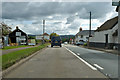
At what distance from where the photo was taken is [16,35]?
73.3 metres

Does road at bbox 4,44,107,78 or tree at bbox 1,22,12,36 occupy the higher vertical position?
tree at bbox 1,22,12,36

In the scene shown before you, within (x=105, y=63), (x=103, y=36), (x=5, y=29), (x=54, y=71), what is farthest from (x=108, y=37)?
(x=54, y=71)

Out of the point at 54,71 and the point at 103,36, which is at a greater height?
the point at 103,36

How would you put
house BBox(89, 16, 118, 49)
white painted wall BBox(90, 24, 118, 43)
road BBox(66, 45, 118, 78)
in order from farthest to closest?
white painted wall BBox(90, 24, 118, 43) < house BBox(89, 16, 118, 49) < road BBox(66, 45, 118, 78)

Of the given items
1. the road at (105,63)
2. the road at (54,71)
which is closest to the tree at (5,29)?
the road at (105,63)

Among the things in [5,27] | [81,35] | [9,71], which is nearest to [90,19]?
[5,27]

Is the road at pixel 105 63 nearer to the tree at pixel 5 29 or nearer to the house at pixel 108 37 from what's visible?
the house at pixel 108 37

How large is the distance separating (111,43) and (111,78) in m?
22.4

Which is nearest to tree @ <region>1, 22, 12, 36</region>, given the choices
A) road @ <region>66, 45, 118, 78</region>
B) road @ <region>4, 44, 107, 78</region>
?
road @ <region>66, 45, 118, 78</region>

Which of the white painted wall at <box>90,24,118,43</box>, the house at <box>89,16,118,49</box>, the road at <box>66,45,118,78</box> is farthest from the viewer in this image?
the white painted wall at <box>90,24,118,43</box>

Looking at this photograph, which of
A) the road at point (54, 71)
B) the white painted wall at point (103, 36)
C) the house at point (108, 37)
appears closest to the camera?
the road at point (54, 71)

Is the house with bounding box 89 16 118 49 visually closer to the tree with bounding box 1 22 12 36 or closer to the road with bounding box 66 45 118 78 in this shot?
the road with bounding box 66 45 118 78

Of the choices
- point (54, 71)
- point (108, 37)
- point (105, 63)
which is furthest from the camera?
point (108, 37)

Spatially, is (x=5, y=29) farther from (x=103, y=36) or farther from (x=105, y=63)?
(x=105, y=63)
